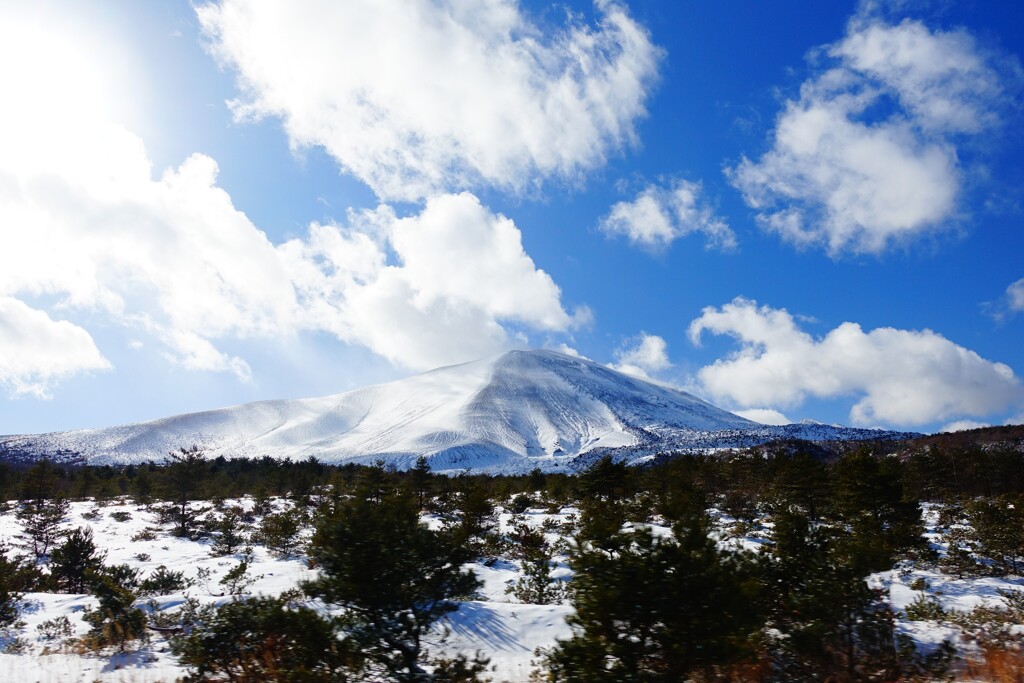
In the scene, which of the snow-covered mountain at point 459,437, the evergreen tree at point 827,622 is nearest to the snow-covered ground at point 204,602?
the evergreen tree at point 827,622

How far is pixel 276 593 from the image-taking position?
1611 centimetres

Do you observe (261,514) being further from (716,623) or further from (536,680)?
(716,623)

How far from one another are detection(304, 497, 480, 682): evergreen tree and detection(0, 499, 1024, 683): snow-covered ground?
0.61m

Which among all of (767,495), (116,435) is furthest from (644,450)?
(116,435)

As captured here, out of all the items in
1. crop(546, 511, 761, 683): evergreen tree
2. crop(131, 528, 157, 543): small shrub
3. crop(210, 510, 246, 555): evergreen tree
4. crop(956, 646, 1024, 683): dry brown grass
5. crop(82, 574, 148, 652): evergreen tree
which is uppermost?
crop(546, 511, 761, 683): evergreen tree

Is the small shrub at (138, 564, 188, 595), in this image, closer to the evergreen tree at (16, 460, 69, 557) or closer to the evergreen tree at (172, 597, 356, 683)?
the evergreen tree at (172, 597, 356, 683)

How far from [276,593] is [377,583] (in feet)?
37.4

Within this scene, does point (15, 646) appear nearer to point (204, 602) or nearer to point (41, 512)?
point (204, 602)

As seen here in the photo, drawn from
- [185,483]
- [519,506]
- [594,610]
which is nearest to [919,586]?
[594,610]

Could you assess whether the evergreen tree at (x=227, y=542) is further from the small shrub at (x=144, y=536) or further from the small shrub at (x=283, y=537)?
the small shrub at (x=144, y=536)

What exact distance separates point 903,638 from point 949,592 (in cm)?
1378

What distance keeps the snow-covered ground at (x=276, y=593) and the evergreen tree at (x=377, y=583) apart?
1.99 ft

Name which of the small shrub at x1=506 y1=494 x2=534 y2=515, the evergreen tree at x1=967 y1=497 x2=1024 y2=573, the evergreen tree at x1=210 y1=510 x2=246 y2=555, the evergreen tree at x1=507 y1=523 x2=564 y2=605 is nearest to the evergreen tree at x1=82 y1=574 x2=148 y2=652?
the evergreen tree at x1=507 y1=523 x2=564 y2=605

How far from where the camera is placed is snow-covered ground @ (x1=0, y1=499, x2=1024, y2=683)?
9477mm
